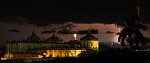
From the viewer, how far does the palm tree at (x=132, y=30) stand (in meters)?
66.4

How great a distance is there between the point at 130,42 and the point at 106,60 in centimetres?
682

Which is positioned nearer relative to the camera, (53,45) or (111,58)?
(111,58)

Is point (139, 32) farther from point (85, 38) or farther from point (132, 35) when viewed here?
point (85, 38)

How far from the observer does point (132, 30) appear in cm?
6662

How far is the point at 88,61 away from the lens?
6412 cm

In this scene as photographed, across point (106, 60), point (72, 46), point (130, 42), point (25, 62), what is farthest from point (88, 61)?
point (72, 46)

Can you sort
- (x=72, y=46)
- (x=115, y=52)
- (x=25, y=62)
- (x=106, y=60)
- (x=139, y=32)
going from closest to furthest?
1. (x=106, y=60)
2. (x=139, y=32)
3. (x=115, y=52)
4. (x=25, y=62)
5. (x=72, y=46)

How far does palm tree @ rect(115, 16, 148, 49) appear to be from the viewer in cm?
6644

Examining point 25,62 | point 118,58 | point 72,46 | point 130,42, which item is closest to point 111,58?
point 118,58

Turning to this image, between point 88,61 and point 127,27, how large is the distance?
7905 millimetres

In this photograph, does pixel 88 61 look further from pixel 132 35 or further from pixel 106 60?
pixel 132 35

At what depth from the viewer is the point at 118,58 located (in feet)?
205

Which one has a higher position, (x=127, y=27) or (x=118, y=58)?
(x=127, y=27)

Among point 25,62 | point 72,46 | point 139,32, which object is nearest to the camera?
point 139,32
